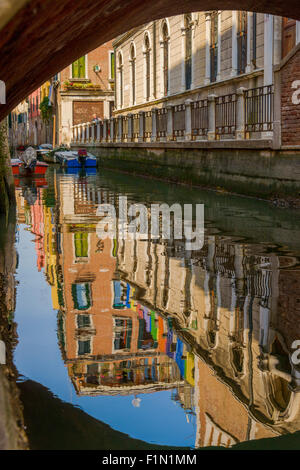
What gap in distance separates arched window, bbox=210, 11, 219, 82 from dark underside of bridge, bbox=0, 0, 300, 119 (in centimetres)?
1603

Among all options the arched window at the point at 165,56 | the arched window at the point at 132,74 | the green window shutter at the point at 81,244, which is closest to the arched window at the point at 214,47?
the arched window at the point at 165,56

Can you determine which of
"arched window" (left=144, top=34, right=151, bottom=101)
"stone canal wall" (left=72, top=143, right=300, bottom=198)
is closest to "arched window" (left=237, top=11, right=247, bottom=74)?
"stone canal wall" (left=72, top=143, right=300, bottom=198)

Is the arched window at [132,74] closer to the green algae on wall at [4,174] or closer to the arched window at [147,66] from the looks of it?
the arched window at [147,66]

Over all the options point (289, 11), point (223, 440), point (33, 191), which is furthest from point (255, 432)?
point (33, 191)

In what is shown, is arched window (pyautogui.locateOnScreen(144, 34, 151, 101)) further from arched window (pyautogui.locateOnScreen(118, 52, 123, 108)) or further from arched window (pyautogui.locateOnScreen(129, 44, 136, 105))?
arched window (pyautogui.locateOnScreen(118, 52, 123, 108))

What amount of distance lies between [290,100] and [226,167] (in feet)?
11.4

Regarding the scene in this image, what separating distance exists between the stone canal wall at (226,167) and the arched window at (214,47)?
10.1 feet

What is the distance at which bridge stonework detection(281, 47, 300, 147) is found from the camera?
42.7 ft

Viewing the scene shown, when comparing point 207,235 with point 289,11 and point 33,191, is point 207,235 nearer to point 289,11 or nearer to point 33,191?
point 289,11

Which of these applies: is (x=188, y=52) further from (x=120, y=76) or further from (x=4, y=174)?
(x=4, y=174)

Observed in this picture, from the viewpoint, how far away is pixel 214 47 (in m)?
23.0

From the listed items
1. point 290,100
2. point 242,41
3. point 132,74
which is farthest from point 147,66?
point 290,100

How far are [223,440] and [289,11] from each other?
18.5 feet

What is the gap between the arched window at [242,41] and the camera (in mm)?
20000
